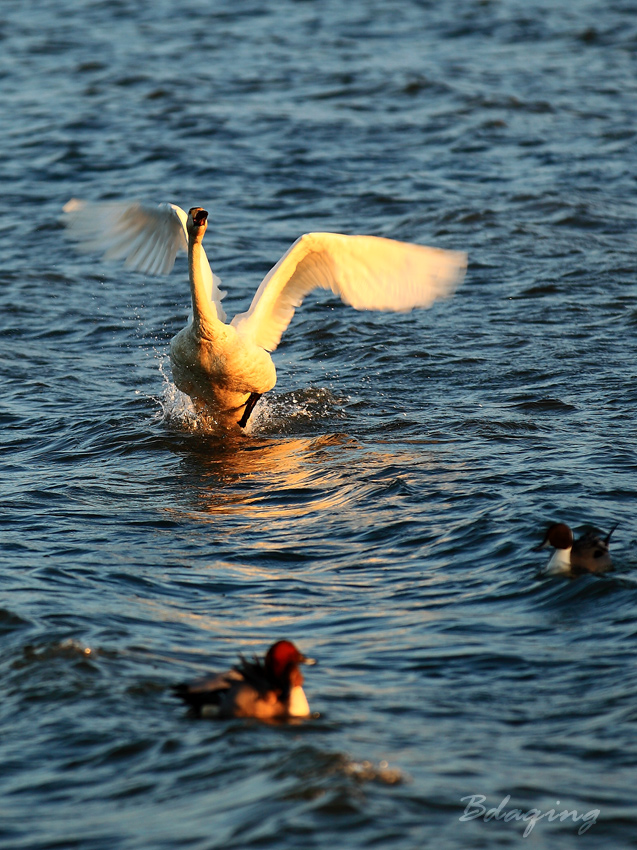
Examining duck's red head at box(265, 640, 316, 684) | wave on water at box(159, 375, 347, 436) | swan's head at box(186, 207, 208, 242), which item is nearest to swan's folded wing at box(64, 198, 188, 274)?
swan's head at box(186, 207, 208, 242)

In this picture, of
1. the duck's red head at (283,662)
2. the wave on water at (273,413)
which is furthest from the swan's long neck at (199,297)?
the duck's red head at (283,662)

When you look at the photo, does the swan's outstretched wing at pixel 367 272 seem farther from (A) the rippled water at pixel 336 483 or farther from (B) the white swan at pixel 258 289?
(A) the rippled water at pixel 336 483

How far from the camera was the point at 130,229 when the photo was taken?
9875 millimetres

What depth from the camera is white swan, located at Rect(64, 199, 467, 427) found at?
9070mm

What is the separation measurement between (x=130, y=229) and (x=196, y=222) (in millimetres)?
1064

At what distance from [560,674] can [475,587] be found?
1.12 m

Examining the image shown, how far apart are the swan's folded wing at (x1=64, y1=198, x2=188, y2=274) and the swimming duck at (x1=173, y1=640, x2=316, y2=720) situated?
515cm

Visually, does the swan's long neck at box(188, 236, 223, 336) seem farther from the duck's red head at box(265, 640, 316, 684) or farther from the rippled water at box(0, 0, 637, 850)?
the duck's red head at box(265, 640, 316, 684)

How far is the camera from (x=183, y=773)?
4.83 meters

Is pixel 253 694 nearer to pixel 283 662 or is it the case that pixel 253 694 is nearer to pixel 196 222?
pixel 283 662

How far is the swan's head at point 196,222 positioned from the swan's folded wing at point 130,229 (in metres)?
0.39

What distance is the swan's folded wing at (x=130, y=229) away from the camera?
9.73 m

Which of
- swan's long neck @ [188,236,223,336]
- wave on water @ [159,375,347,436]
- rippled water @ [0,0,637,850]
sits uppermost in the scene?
swan's long neck @ [188,236,223,336]

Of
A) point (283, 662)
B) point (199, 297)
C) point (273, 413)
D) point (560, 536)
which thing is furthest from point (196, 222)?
point (283, 662)
